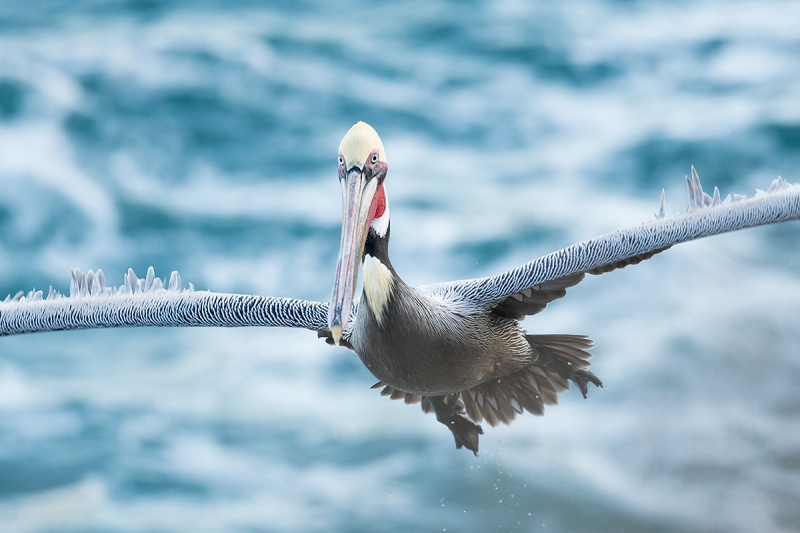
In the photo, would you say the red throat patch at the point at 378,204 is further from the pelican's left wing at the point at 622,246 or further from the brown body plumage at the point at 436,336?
the pelican's left wing at the point at 622,246

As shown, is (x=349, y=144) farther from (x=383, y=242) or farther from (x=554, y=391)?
(x=554, y=391)

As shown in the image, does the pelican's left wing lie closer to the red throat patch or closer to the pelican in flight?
the pelican in flight

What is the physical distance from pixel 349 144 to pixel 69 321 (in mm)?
3536

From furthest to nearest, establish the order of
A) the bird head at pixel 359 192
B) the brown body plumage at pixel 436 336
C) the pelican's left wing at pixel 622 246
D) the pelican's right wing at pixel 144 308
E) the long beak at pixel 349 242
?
the pelican's right wing at pixel 144 308, the pelican's left wing at pixel 622 246, the brown body plumage at pixel 436 336, the bird head at pixel 359 192, the long beak at pixel 349 242

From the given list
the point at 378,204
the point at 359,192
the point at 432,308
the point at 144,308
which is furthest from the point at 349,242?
the point at 144,308

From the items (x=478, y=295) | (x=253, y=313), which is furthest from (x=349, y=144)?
(x=253, y=313)

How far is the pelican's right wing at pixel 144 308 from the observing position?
24.2ft

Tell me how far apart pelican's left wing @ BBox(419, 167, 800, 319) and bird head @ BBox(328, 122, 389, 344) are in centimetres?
125

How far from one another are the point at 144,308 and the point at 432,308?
2745 millimetres

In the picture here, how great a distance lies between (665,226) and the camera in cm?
648

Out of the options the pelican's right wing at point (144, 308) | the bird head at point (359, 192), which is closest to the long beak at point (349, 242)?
the bird head at point (359, 192)

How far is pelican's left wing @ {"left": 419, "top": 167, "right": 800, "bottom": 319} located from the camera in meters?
6.43

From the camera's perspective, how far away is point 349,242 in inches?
207

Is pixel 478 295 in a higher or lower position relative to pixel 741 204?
lower
